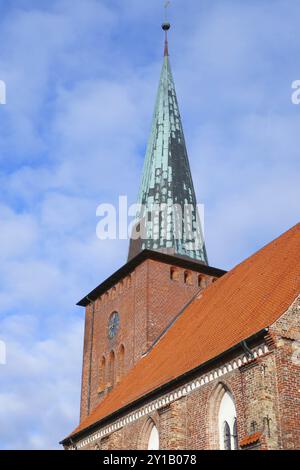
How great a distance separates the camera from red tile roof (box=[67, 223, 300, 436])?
17250 mm

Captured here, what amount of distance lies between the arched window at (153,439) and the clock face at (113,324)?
25.4ft

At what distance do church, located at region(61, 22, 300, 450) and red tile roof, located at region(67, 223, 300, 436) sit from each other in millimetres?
48

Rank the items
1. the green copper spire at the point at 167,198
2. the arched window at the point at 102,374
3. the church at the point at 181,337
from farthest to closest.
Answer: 1. the green copper spire at the point at 167,198
2. the arched window at the point at 102,374
3. the church at the point at 181,337

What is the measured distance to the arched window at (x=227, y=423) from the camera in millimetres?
16531

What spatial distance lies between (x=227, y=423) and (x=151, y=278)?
9.90 meters

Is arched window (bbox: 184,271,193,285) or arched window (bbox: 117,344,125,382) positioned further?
arched window (bbox: 184,271,193,285)

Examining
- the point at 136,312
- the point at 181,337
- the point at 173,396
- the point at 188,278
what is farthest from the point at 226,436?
the point at 188,278

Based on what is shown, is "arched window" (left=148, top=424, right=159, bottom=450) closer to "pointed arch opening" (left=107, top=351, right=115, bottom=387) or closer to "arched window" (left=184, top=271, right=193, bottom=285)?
"pointed arch opening" (left=107, top=351, right=115, bottom=387)

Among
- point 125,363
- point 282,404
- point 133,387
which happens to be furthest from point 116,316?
point 282,404

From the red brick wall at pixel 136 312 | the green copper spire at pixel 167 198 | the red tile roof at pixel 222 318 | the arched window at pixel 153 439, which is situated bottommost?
the arched window at pixel 153 439

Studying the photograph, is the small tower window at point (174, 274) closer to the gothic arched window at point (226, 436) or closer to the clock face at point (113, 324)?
the clock face at point (113, 324)

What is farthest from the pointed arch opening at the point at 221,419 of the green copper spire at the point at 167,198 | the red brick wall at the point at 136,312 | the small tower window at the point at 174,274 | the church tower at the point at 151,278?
the green copper spire at the point at 167,198

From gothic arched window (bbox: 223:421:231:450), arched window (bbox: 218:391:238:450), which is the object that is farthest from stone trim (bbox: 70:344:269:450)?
gothic arched window (bbox: 223:421:231:450)

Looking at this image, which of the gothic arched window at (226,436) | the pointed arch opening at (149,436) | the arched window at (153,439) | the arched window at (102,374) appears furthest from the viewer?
the arched window at (102,374)
